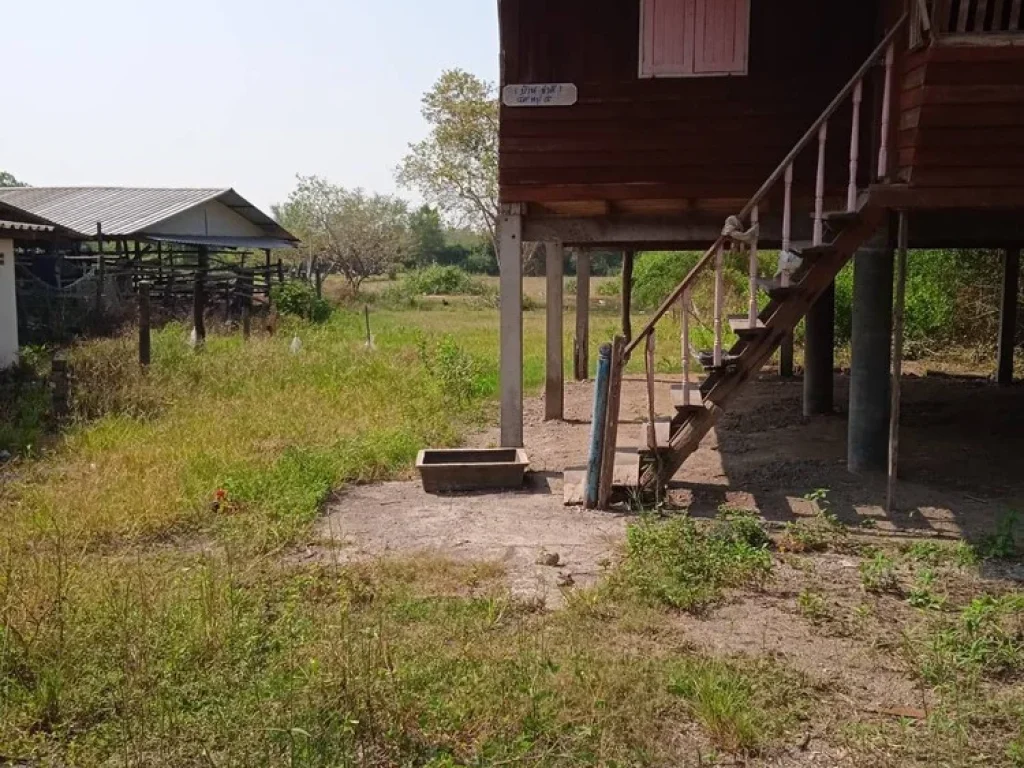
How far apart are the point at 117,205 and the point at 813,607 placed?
25871mm

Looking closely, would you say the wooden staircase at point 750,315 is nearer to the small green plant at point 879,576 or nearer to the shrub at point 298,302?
the small green plant at point 879,576

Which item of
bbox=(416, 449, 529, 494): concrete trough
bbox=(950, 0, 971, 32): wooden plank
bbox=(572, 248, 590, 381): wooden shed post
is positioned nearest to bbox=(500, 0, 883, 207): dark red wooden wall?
bbox=(950, 0, 971, 32): wooden plank

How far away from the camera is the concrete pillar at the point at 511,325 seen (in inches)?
370

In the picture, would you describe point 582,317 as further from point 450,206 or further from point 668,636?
point 450,206

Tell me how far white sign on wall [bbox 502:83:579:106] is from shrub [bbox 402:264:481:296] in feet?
116

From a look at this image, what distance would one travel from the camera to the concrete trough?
27.9 ft

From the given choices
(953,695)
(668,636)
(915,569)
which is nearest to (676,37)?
(915,569)

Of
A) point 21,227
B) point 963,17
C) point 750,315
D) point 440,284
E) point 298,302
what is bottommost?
point 298,302

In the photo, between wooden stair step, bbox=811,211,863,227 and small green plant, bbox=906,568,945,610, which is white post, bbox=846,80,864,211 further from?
small green plant, bbox=906,568,945,610

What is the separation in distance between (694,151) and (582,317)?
22.7 feet

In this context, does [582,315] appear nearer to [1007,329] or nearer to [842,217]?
[1007,329]

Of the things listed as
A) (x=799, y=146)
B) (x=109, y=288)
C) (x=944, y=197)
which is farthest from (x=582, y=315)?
(x=109, y=288)

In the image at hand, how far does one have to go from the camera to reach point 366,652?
4504mm

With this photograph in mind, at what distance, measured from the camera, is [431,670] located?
4.54 m
